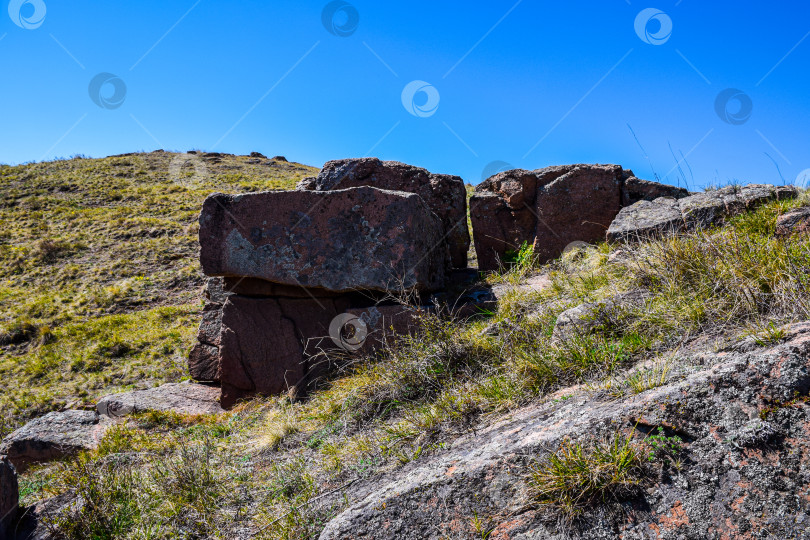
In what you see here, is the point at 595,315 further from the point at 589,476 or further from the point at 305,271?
the point at 305,271

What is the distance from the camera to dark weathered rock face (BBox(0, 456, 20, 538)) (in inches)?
128

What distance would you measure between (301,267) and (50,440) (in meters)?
3.55

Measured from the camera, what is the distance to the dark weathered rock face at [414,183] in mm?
7617

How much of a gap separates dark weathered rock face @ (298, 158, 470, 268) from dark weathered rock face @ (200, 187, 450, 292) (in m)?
1.48

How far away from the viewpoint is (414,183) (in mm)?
7668

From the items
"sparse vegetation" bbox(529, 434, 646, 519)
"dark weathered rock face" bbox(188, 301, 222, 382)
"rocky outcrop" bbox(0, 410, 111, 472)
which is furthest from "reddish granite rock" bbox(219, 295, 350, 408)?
"sparse vegetation" bbox(529, 434, 646, 519)

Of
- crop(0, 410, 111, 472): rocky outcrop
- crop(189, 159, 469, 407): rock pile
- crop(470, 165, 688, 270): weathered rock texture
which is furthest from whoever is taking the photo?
crop(470, 165, 688, 270): weathered rock texture

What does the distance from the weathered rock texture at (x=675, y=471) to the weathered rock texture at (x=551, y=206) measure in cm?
455

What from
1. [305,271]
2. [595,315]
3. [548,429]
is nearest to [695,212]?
[595,315]

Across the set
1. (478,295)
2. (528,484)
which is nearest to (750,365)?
(528,484)

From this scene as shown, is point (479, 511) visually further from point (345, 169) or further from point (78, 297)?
point (78, 297)

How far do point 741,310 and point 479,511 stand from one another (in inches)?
81.4

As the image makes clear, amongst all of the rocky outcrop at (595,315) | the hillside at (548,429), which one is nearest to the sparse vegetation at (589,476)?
the hillside at (548,429)

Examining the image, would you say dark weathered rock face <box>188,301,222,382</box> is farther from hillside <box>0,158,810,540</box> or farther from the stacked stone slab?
hillside <box>0,158,810,540</box>
